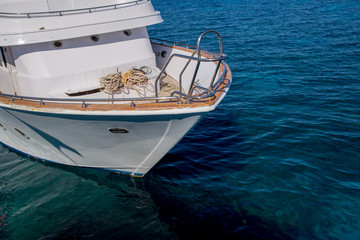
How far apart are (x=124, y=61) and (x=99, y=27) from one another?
1.12m

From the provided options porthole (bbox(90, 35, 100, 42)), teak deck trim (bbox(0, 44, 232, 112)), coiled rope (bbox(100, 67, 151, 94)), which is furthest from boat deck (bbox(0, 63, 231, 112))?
porthole (bbox(90, 35, 100, 42))

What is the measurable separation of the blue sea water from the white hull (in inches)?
23.5

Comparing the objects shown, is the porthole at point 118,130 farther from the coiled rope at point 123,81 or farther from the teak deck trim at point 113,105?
the coiled rope at point 123,81

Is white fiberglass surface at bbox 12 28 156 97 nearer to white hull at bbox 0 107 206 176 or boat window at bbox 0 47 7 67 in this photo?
boat window at bbox 0 47 7 67

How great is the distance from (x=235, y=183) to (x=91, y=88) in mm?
4416

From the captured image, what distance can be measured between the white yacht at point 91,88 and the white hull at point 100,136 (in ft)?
0.08

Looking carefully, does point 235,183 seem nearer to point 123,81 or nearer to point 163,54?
point 123,81

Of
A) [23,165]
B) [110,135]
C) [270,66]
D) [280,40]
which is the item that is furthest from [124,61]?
[280,40]

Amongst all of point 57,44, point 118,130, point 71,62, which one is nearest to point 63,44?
point 57,44

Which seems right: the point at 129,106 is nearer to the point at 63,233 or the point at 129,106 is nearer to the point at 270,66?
the point at 63,233

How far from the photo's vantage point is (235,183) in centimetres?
785

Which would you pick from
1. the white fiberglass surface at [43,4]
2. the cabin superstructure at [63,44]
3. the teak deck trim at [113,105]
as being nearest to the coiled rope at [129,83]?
the cabin superstructure at [63,44]

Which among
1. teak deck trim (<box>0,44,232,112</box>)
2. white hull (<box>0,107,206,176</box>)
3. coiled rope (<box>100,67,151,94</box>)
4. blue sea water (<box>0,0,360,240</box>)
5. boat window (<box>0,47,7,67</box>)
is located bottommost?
blue sea water (<box>0,0,360,240</box>)

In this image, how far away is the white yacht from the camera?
21.0ft
